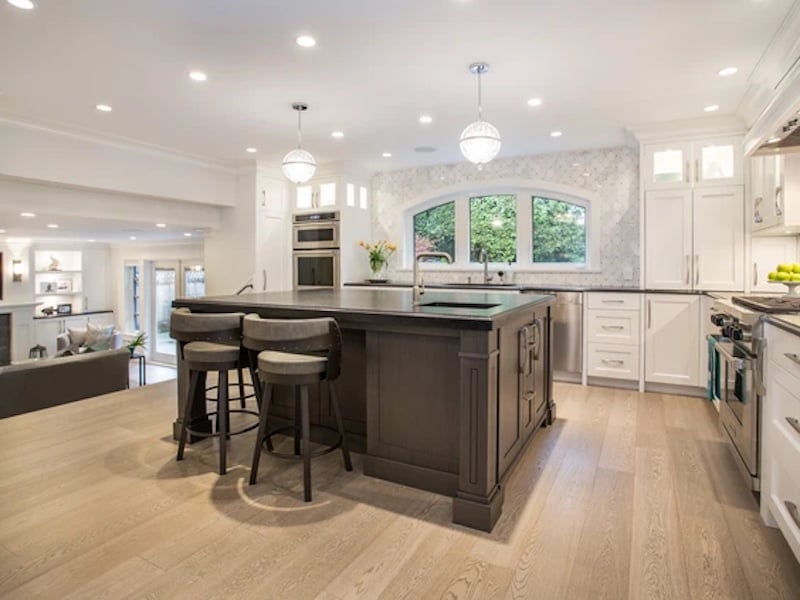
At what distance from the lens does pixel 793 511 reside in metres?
1.76

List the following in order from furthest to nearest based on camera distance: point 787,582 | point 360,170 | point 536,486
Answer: point 360,170
point 536,486
point 787,582

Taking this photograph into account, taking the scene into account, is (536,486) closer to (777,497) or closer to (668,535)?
(668,535)

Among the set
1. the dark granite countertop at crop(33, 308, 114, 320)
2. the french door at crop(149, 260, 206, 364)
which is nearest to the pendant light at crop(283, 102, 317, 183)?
the french door at crop(149, 260, 206, 364)

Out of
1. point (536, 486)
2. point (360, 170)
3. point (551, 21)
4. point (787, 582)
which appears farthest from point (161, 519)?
point (360, 170)

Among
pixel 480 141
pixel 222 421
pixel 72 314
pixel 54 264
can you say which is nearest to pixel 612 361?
pixel 480 141

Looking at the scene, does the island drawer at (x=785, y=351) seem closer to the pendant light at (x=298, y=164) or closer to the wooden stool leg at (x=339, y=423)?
the wooden stool leg at (x=339, y=423)

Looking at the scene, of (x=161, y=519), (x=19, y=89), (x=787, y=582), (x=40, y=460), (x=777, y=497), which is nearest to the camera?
(x=787, y=582)

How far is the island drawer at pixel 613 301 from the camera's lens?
4492 millimetres

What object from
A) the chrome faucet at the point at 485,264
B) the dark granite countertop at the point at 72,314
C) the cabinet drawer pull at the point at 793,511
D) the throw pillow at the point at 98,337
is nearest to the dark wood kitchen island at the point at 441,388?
the cabinet drawer pull at the point at 793,511

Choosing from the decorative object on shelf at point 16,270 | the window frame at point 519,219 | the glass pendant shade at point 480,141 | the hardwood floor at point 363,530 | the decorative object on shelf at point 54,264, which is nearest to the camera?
the hardwood floor at point 363,530

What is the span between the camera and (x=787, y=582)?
170 centimetres

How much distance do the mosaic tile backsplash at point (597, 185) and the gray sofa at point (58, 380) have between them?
3940 millimetres

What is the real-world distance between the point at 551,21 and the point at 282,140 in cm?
312

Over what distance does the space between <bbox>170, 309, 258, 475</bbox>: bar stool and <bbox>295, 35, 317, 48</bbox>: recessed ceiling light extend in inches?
66.6
